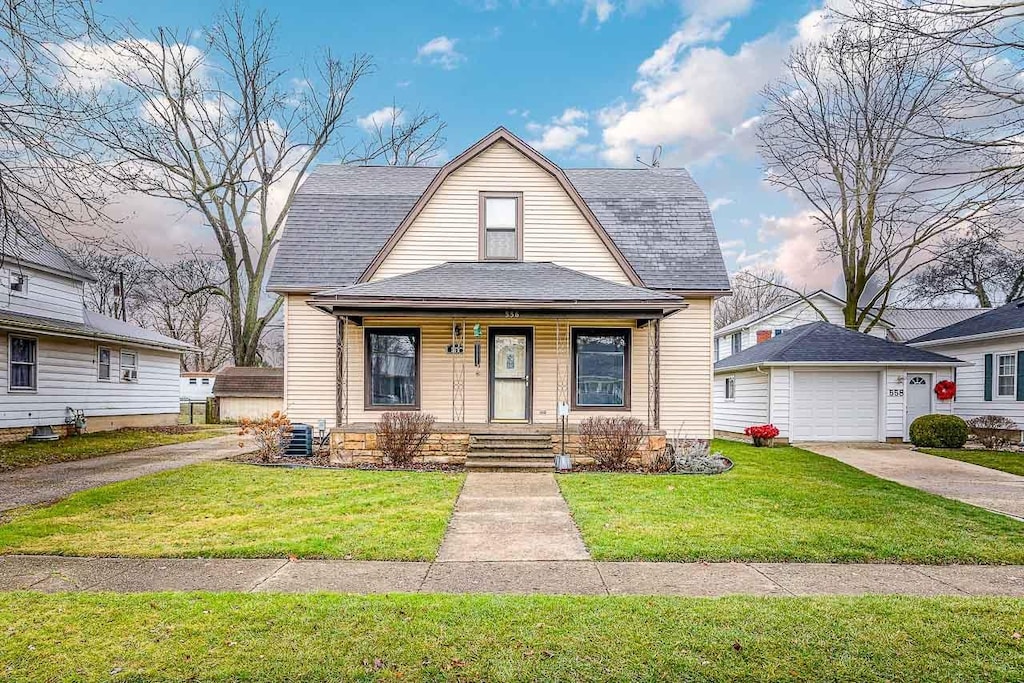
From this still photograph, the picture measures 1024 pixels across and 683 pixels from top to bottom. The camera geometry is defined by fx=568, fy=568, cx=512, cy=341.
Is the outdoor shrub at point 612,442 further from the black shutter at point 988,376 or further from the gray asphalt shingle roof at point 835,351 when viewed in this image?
the black shutter at point 988,376

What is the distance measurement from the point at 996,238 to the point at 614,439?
6.36 metres

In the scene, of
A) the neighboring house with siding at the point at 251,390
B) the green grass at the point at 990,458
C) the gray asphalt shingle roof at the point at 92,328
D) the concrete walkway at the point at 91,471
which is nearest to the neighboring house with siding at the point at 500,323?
the concrete walkway at the point at 91,471

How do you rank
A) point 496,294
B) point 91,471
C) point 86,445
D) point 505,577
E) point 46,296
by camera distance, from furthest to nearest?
1. point 46,296
2. point 86,445
3. point 496,294
4. point 91,471
5. point 505,577

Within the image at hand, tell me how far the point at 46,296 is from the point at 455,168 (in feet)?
44.1

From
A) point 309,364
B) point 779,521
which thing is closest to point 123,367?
point 309,364

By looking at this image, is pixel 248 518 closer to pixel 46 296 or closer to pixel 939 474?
pixel 939 474

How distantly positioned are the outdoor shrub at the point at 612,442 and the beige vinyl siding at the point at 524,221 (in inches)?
141

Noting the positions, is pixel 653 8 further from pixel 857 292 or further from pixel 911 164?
pixel 857 292

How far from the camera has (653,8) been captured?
14.9 meters

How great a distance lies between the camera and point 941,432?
622 inches

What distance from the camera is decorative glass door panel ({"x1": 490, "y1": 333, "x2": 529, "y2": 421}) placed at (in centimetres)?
1234

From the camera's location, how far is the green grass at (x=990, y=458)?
39.9 ft

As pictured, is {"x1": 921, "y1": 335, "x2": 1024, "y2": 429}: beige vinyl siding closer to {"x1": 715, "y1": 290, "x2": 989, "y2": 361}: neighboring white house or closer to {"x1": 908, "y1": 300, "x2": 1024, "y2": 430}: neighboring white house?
{"x1": 908, "y1": 300, "x2": 1024, "y2": 430}: neighboring white house

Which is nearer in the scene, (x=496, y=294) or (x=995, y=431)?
(x=496, y=294)
